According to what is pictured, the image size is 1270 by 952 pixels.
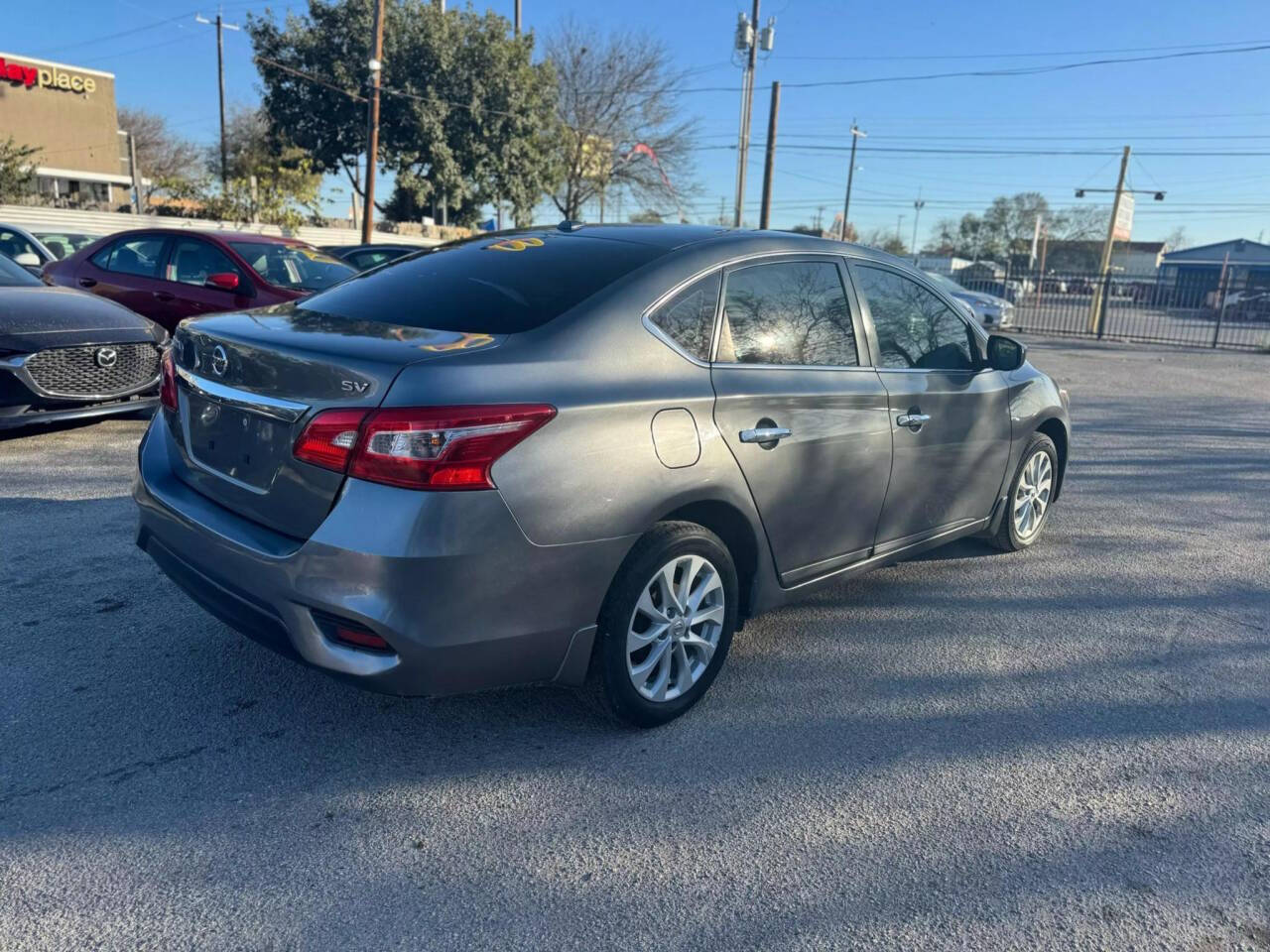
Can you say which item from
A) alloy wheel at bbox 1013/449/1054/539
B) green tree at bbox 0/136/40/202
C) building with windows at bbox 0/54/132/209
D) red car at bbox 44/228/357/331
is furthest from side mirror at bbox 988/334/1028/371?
building with windows at bbox 0/54/132/209

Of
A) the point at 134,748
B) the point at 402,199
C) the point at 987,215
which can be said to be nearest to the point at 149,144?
the point at 402,199

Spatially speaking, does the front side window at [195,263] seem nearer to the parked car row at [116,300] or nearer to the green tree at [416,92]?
the parked car row at [116,300]

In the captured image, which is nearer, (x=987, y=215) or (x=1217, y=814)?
(x=1217, y=814)

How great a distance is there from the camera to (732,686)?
11.5 ft

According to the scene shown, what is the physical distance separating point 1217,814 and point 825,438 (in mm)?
1681

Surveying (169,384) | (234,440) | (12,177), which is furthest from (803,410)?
(12,177)

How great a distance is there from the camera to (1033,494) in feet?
17.1

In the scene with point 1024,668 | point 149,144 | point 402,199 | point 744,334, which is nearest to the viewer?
point 744,334

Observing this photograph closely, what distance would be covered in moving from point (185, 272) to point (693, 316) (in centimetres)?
669

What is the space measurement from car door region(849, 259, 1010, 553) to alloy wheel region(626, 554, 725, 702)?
1.06 meters

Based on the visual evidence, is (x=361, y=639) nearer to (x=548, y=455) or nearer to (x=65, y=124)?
(x=548, y=455)

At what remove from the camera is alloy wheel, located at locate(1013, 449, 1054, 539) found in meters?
5.07

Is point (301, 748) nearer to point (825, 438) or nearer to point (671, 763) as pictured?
point (671, 763)

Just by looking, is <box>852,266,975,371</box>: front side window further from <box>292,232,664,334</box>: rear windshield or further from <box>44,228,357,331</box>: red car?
<box>44,228,357,331</box>: red car
